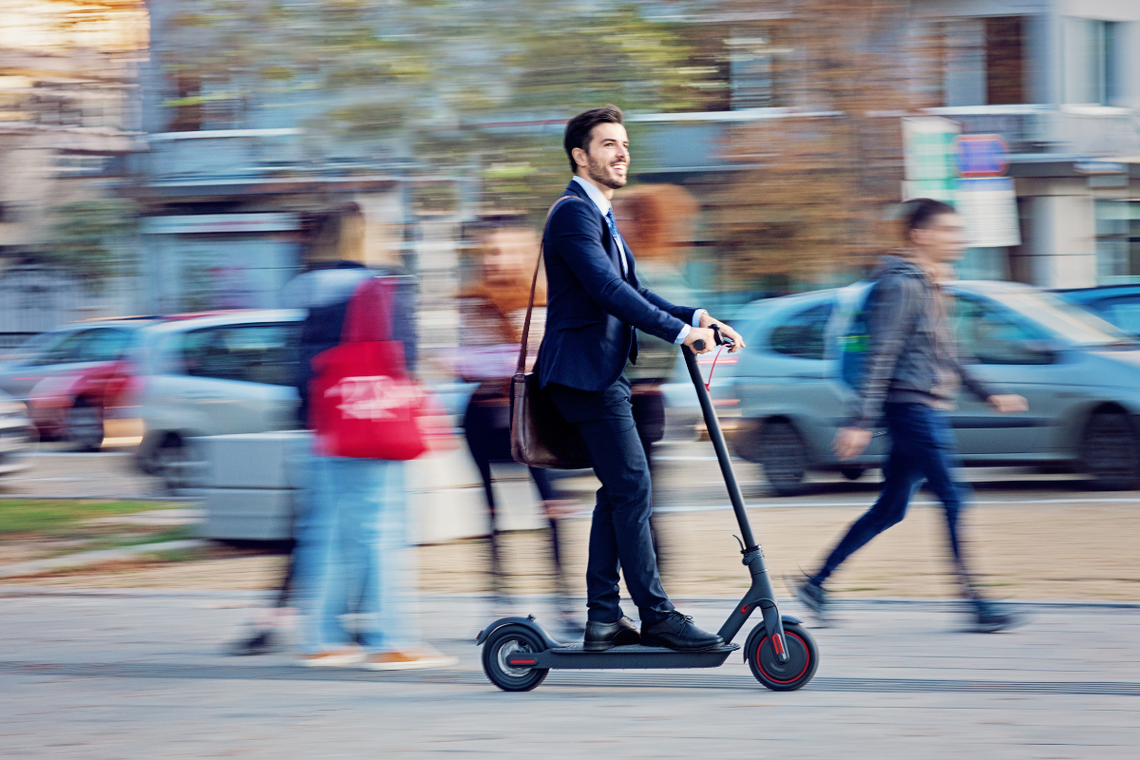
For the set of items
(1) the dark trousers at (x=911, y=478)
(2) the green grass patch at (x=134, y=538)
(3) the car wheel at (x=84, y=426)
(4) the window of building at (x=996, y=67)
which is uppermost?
(4) the window of building at (x=996, y=67)

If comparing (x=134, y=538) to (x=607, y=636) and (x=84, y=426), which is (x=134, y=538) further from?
(x=84, y=426)

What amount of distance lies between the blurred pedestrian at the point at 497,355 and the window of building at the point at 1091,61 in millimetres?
22982

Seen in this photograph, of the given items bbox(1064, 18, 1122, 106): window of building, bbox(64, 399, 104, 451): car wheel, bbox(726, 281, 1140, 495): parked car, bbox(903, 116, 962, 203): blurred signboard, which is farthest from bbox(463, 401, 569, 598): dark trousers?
bbox(1064, 18, 1122, 106): window of building

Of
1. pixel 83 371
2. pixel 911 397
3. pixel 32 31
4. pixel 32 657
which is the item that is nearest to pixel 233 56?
pixel 32 31

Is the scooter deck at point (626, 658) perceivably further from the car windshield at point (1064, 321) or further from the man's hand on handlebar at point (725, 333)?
the car windshield at point (1064, 321)

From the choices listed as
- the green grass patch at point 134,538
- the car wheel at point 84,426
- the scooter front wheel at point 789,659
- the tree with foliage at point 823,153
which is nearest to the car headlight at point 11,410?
the car wheel at point 84,426

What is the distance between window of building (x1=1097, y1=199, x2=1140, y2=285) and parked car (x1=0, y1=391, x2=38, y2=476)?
20.0 m

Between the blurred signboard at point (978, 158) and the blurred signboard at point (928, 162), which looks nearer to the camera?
the blurred signboard at point (928, 162)

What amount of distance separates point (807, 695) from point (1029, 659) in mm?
974

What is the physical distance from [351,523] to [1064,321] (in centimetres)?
694

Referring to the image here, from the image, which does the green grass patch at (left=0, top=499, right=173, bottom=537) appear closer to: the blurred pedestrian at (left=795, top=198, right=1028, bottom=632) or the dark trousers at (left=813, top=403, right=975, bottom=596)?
the dark trousers at (left=813, top=403, right=975, bottom=596)

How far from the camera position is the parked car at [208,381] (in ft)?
34.8

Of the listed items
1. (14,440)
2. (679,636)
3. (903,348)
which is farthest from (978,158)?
(14,440)

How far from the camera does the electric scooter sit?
15.4 feet
